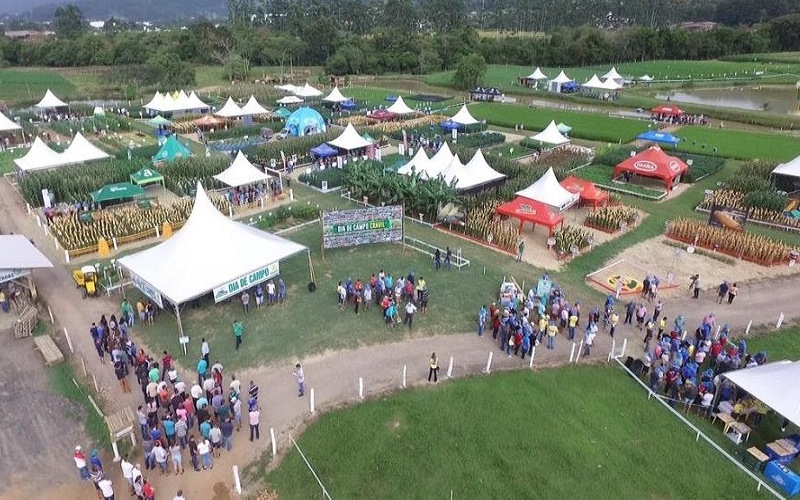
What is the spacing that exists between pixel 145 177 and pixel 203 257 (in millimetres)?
14564

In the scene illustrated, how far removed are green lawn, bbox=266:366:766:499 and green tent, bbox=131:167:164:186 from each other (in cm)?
2144

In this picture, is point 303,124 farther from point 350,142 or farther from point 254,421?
point 254,421

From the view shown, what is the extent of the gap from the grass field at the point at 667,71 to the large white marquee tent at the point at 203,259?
54.9 metres

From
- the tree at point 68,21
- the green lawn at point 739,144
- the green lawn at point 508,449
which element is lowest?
the green lawn at point 508,449

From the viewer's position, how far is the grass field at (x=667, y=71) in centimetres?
7238

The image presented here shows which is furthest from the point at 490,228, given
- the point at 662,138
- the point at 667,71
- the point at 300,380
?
the point at 667,71

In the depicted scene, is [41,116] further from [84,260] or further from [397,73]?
[397,73]

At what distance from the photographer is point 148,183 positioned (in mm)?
29781

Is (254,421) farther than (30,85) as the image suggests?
No

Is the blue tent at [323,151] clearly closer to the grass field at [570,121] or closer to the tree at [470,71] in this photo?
the grass field at [570,121]

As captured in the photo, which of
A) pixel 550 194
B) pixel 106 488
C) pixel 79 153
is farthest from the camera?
pixel 79 153

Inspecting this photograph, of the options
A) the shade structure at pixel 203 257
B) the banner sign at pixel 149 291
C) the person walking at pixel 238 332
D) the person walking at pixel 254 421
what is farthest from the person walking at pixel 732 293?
the banner sign at pixel 149 291

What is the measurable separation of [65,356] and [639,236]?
23.2 m

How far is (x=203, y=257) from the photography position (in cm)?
1717
